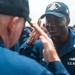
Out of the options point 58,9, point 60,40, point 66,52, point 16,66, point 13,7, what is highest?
point 13,7

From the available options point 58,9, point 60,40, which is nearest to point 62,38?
point 60,40

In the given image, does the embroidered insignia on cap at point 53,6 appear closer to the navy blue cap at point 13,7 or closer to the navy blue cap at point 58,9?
the navy blue cap at point 58,9

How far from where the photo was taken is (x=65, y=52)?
3768 millimetres

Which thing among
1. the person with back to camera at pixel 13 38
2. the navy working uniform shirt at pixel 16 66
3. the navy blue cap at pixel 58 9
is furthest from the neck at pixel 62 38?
the navy working uniform shirt at pixel 16 66

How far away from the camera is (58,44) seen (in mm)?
3859

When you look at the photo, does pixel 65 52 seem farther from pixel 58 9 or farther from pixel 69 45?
pixel 58 9

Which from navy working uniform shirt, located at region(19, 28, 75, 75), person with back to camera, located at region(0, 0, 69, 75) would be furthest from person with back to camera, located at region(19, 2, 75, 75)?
person with back to camera, located at region(0, 0, 69, 75)

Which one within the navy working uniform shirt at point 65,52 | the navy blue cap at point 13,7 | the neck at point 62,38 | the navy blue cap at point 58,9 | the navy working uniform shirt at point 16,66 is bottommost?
the navy working uniform shirt at point 65,52

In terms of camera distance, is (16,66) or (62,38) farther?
(62,38)

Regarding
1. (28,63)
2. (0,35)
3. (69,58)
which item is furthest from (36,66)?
(69,58)

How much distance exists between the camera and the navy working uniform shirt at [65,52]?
12.1 feet

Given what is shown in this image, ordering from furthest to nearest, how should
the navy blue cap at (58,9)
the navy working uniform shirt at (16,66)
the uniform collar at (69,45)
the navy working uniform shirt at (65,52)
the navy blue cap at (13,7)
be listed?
the navy blue cap at (58,9) < the uniform collar at (69,45) < the navy working uniform shirt at (65,52) < the navy blue cap at (13,7) < the navy working uniform shirt at (16,66)

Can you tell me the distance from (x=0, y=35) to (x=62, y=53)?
2101 mm

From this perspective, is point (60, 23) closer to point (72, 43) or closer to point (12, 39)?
point (72, 43)
